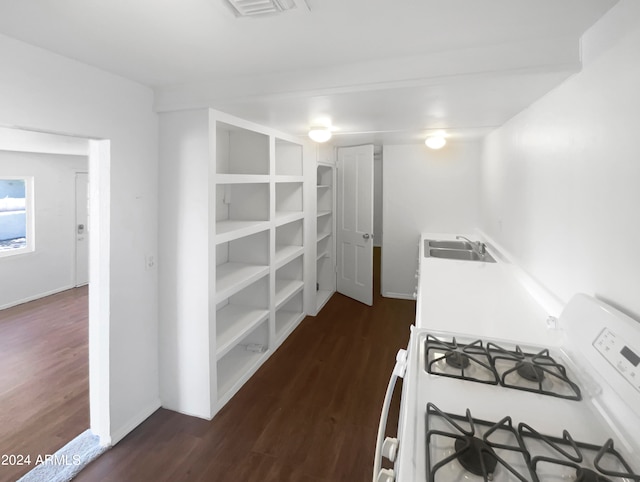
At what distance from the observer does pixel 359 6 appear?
48.0 inches

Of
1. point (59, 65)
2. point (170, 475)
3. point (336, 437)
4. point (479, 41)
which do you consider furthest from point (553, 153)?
point (170, 475)

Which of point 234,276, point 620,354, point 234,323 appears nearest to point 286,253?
point 234,276

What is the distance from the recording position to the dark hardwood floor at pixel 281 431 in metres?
1.95

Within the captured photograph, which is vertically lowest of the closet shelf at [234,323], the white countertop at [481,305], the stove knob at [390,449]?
the closet shelf at [234,323]

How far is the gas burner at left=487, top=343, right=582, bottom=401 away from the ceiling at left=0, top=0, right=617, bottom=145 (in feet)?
3.94

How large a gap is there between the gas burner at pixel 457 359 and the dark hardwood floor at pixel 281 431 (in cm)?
112

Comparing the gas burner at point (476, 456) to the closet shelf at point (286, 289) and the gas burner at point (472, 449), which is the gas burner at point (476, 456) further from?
the closet shelf at point (286, 289)

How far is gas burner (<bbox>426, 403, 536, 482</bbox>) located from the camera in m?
0.75

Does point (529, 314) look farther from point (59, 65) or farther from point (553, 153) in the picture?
point (59, 65)

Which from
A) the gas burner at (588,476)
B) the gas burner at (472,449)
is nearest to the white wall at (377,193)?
the gas burner at (472,449)

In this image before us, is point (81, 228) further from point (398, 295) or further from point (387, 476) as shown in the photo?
point (387, 476)

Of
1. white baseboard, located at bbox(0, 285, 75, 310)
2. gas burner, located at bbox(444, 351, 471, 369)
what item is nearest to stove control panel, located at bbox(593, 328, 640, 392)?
gas burner, located at bbox(444, 351, 471, 369)

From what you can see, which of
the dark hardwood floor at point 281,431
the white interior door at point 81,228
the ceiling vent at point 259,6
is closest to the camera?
the ceiling vent at point 259,6

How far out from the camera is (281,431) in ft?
7.45
